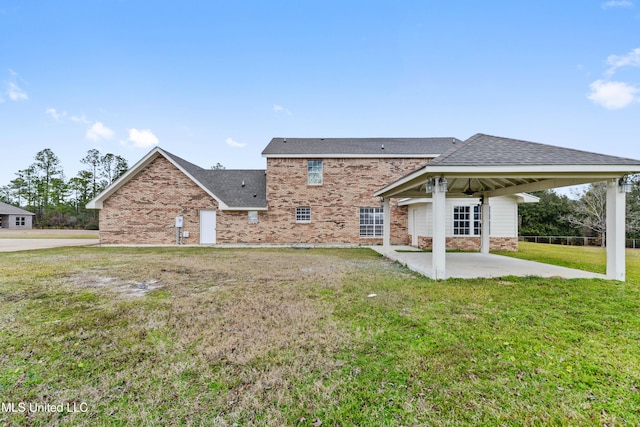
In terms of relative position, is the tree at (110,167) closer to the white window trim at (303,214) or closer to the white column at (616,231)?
the white window trim at (303,214)

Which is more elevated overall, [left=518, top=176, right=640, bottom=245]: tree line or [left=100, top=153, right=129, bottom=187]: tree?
[left=100, top=153, right=129, bottom=187]: tree

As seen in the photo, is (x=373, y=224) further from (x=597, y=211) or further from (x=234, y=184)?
(x=597, y=211)

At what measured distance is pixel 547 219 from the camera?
3034cm

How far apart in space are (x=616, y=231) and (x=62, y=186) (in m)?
61.6

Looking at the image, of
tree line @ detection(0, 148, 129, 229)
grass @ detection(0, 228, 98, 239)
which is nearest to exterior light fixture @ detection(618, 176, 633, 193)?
grass @ detection(0, 228, 98, 239)

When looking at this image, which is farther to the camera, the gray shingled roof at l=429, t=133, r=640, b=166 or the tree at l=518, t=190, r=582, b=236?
the tree at l=518, t=190, r=582, b=236

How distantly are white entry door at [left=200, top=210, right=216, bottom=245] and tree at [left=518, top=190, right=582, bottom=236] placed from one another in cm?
3164

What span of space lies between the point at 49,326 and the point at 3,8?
16.9 m

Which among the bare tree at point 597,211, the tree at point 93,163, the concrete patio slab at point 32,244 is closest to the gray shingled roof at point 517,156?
the concrete patio slab at point 32,244

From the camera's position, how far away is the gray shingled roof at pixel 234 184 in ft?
56.7

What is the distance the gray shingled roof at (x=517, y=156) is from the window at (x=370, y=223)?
9.69 m

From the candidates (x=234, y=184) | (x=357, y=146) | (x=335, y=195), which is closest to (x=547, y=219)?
(x=357, y=146)

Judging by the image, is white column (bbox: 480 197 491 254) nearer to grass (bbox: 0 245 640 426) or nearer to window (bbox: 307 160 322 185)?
grass (bbox: 0 245 640 426)

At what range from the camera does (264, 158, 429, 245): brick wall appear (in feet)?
56.7
